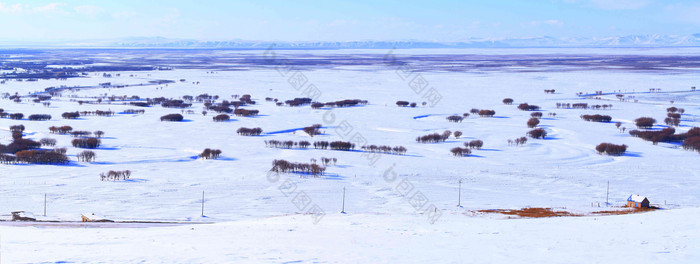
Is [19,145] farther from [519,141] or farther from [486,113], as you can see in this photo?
[486,113]

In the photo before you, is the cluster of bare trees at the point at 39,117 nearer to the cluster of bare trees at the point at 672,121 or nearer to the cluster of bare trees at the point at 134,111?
the cluster of bare trees at the point at 134,111

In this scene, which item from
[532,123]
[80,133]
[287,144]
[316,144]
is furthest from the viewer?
[532,123]

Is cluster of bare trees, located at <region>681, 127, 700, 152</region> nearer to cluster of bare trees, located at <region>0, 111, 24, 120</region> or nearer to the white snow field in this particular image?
the white snow field

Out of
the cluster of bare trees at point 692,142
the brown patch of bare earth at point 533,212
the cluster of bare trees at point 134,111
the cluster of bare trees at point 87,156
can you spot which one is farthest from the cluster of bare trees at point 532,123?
the cluster of bare trees at point 134,111


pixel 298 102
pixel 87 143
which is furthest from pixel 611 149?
pixel 298 102

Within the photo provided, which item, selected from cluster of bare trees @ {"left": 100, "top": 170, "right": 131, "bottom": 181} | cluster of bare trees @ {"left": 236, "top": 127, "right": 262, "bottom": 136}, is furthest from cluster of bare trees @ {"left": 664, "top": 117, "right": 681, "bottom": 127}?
cluster of bare trees @ {"left": 100, "top": 170, "right": 131, "bottom": 181}

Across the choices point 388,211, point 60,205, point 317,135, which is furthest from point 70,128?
point 388,211
